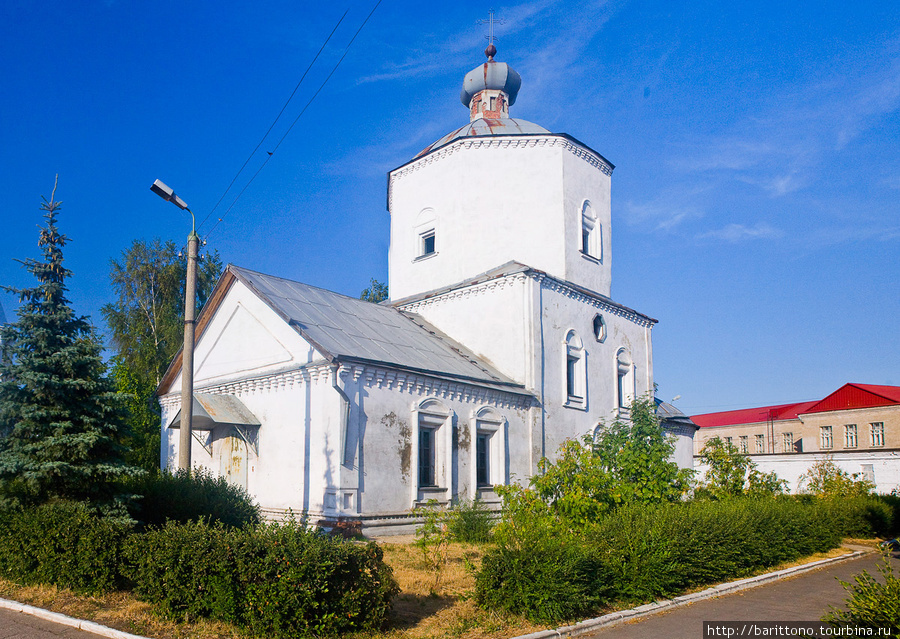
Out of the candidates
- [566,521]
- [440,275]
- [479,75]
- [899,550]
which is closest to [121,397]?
[566,521]

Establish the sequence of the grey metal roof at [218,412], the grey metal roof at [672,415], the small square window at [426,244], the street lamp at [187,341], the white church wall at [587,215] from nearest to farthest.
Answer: the street lamp at [187,341]
the grey metal roof at [218,412]
the white church wall at [587,215]
the small square window at [426,244]
the grey metal roof at [672,415]

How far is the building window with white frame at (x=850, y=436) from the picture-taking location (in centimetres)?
4831

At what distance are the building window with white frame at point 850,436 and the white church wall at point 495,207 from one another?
37557 millimetres

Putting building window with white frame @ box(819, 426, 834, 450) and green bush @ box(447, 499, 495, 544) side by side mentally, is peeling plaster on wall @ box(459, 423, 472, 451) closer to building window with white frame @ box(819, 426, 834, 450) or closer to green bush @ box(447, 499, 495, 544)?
green bush @ box(447, 499, 495, 544)

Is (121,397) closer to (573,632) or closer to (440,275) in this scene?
(573,632)

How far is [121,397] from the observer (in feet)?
35.0

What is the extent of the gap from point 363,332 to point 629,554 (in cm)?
1065

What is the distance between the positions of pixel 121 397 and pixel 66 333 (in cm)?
131

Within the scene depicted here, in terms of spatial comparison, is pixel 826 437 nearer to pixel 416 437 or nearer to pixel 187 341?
pixel 416 437

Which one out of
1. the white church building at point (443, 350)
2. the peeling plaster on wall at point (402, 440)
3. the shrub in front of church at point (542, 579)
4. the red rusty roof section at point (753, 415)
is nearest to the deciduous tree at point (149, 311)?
the white church building at point (443, 350)

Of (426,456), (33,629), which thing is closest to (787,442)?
(426,456)

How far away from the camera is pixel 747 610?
8.95m

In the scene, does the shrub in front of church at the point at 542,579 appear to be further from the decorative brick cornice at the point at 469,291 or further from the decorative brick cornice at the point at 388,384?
the decorative brick cornice at the point at 469,291

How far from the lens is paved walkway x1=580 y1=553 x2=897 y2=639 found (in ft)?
25.7
